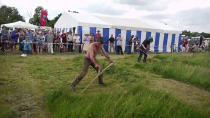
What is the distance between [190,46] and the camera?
23.8 metres

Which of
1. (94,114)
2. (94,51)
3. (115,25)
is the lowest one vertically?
(94,114)

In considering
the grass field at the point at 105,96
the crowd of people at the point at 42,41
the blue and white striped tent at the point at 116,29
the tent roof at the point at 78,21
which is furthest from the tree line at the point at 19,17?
the grass field at the point at 105,96

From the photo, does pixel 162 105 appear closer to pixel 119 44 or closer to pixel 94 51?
pixel 94 51

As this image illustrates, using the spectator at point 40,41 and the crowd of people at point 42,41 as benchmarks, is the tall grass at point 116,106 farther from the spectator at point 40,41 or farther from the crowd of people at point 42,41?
the spectator at point 40,41

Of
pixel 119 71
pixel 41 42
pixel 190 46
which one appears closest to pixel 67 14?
pixel 41 42

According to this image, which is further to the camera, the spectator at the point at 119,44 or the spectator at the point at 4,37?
the spectator at the point at 119,44

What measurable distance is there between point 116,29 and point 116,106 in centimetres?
1385

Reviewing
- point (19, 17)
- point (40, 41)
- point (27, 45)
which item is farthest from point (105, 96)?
point (19, 17)

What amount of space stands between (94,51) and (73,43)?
946 centimetres

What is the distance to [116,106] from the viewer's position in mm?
4434

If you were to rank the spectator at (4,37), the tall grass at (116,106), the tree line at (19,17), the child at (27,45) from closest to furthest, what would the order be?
1. the tall grass at (116,106)
2. the child at (27,45)
3. the spectator at (4,37)
4. the tree line at (19,17)

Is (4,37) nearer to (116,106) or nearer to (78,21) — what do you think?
(78,21)

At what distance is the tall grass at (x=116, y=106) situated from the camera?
13.9 feet

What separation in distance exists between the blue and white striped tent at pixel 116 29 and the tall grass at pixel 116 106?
11509 millimetres
